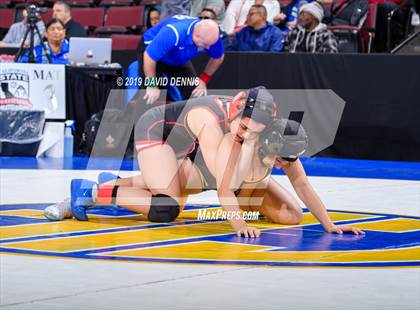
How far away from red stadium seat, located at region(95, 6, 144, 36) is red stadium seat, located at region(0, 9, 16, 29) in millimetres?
1722

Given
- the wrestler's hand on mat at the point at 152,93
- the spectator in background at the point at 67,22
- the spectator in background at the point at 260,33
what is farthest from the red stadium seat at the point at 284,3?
the wrestler's hand on mat at the point at 152,93

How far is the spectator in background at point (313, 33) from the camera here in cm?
1190

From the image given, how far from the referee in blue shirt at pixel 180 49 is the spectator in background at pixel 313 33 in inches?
122

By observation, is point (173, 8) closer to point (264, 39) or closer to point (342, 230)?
point (264, 39)

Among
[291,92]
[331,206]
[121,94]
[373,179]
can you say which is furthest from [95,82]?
[331,206]

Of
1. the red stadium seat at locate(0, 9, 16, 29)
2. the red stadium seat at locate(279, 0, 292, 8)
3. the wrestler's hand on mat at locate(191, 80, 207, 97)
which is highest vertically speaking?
the red stadium seat at locate(279, 0, 292, 8)

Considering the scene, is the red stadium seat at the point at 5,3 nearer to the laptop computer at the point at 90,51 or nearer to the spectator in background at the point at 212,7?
the spectator in background at the point at 212,7

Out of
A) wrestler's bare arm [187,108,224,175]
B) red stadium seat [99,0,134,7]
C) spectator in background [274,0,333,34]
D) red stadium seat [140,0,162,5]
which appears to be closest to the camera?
wrestler's bare arm [187,108,224,175]

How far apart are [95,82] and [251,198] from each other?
578cm

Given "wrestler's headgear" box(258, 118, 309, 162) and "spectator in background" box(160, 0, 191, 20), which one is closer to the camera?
"wrestler's headgear" box(258, 118, 309, 162)

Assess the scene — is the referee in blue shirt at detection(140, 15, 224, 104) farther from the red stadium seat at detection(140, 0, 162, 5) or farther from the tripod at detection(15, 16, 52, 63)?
the red stadium seat at detection(140, 0, 162, 5)

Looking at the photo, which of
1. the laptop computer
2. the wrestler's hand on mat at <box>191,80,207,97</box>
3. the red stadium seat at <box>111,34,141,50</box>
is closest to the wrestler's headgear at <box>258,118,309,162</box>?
the wrestler's hand on mat at <box>191,80,207,97</box>

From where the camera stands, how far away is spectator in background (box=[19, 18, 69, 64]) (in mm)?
11812

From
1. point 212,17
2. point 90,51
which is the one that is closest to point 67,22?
point 90,51
